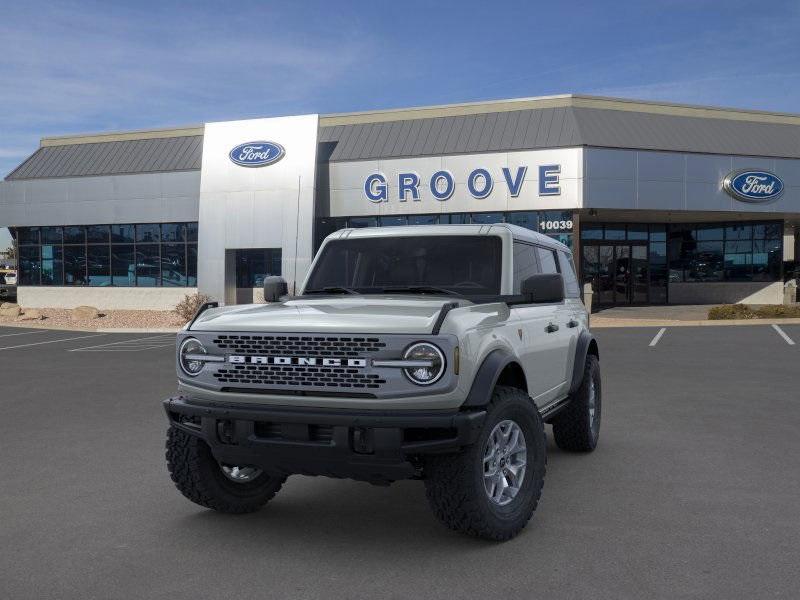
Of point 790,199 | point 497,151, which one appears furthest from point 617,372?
point 790,199

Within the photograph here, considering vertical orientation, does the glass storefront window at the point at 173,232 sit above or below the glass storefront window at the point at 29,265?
above

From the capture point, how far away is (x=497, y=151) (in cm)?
2733

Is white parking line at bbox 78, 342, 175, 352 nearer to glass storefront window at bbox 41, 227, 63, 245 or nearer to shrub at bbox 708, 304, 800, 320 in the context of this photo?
shrub at bbox 708, 304, 800, 320

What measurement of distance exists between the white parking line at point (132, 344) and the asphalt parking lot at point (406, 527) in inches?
373

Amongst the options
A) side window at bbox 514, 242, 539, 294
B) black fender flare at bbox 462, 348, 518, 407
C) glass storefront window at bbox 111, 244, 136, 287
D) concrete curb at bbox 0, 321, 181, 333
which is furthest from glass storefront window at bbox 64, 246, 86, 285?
black fender flare at bbox 462, 348, 518, 407

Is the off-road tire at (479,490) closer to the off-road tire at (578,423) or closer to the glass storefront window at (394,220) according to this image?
the off-road tire at (578,423)

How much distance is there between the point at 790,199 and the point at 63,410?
89.2ft

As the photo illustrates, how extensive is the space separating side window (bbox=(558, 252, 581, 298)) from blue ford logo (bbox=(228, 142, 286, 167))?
23.6 metres

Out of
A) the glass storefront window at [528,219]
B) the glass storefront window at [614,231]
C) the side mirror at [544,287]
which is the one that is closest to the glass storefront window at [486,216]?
the glass storefront window at [528,219]

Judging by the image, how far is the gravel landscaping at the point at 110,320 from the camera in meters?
25.9

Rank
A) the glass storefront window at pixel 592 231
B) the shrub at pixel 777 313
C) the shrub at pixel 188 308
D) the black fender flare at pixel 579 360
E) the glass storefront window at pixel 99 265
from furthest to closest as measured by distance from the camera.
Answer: the glass storefront window at pixel 99 265
the glass storefront window at pixel 592 231
the shrub at pixel 188 308
the shrub at pixel 777 313
the black fender flare at pixel 579 360

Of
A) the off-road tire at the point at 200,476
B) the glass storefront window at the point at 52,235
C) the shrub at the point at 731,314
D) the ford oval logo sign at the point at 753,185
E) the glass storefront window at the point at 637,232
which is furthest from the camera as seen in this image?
the glass storefront window at the point at 52,235

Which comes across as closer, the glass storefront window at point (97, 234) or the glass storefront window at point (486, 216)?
the glass storefront window at point (486, 216)

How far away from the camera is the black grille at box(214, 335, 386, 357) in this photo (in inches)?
164
